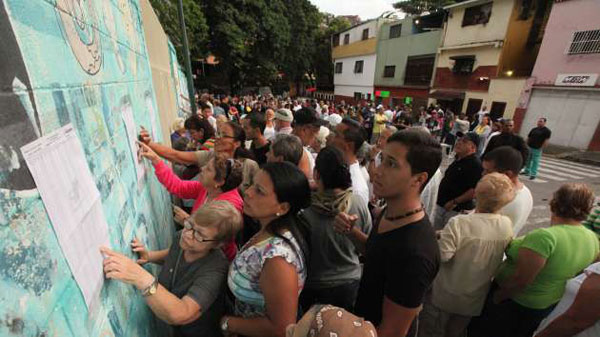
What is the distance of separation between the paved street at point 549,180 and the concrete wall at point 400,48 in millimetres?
12574

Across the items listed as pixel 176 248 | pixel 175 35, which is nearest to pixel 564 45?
pixel 176 248

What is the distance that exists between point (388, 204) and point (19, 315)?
5.08ft

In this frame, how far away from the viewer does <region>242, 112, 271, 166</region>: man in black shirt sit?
366 centimetres

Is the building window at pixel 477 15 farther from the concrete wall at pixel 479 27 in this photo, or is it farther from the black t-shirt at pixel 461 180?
the black t-shirt at pixel 461 180

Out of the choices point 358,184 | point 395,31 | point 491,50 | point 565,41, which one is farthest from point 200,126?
point 395,31

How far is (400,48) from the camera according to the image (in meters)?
22.9

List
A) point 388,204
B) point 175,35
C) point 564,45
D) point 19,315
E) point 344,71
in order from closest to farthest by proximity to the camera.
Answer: point 19,315, point 388,204, point 564,45, point 175,35, point 344,71

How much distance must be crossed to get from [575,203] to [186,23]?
1735 cm

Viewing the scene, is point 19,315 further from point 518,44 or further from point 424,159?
point 518,44

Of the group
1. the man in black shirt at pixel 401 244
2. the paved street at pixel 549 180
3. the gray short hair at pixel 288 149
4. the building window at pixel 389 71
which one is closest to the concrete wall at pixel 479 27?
the building window at pixel 389 71

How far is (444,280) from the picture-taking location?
2.22 meters

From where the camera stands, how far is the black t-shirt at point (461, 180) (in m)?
3.32

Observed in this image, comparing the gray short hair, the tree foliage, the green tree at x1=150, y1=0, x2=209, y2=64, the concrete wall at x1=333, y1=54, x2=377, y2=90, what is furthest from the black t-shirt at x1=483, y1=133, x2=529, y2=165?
the concrete wall at x1=333, y1=54, x2=377, y2=90

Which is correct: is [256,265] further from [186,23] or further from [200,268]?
[186,23]
